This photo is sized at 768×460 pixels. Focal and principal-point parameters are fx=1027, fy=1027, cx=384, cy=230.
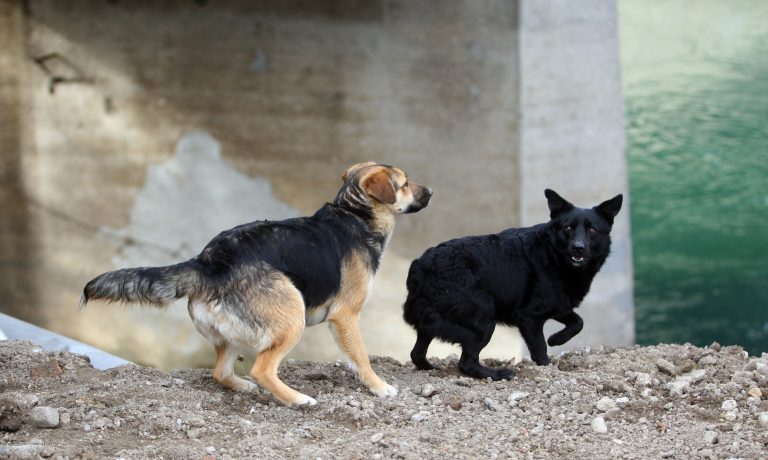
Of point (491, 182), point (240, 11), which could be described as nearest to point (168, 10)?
point (240, 11)

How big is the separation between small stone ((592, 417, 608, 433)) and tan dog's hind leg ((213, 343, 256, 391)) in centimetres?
208

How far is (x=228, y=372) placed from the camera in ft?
20.6

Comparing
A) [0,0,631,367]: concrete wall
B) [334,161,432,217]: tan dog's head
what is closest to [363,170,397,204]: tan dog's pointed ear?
[334,161,432,217]: tan dog's head

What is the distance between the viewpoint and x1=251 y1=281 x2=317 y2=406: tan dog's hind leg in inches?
231

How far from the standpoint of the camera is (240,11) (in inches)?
516

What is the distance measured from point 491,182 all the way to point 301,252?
7.17 metres

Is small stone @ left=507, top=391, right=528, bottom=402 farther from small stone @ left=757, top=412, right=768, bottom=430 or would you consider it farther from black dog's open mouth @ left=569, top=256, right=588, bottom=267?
small stone @ left=757, top=412, right=768, bottom=430

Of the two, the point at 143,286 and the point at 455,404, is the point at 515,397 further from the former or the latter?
the point at 143,286

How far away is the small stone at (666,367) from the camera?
647 cm

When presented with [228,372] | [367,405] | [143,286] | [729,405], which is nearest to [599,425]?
[729,405]

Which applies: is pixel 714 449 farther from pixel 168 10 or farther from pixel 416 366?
pixel 168 10

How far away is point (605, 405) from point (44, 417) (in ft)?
10.0

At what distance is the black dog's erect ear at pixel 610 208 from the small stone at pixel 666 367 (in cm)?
102

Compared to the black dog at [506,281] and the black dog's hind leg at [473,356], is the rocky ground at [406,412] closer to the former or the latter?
the black dog's hind leg at [473,356]
